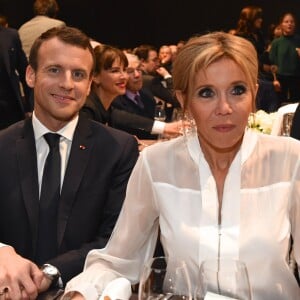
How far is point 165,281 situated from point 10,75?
14.3 ft

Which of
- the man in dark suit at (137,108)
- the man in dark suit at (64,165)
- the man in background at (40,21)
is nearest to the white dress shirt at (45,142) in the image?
the man in dark suit at (64,165)

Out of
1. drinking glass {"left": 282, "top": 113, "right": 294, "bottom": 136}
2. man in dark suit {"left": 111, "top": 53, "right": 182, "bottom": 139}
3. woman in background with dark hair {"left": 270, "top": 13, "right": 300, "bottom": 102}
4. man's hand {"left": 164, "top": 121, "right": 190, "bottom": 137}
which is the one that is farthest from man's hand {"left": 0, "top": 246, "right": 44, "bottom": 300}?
woman in background with dark hair {"left": 270, "top": 13, "right": 300, "bottom": 102}

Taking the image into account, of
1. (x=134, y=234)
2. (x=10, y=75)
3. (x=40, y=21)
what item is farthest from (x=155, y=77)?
(x=134, y=234)

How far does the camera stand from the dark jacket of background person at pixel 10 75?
538 centimetres

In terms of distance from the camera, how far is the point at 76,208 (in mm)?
2361

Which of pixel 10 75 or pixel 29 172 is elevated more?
pixel 10 75

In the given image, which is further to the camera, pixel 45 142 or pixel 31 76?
pixel 31 76

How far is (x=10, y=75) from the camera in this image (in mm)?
5430

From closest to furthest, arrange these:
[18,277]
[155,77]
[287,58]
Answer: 1. [18,277]
2. [155,77]
3. [287,58]

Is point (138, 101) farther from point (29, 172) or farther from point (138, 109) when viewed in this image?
point (29, 172)

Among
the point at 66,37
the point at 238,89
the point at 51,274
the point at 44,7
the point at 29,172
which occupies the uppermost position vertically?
the point at 44,7

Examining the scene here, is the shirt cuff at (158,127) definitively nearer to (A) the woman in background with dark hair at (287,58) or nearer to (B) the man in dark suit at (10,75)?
(B) the man in dark suit at (10,75)

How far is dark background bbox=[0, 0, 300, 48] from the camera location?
12.6m

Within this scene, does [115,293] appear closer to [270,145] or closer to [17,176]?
[270,145]
